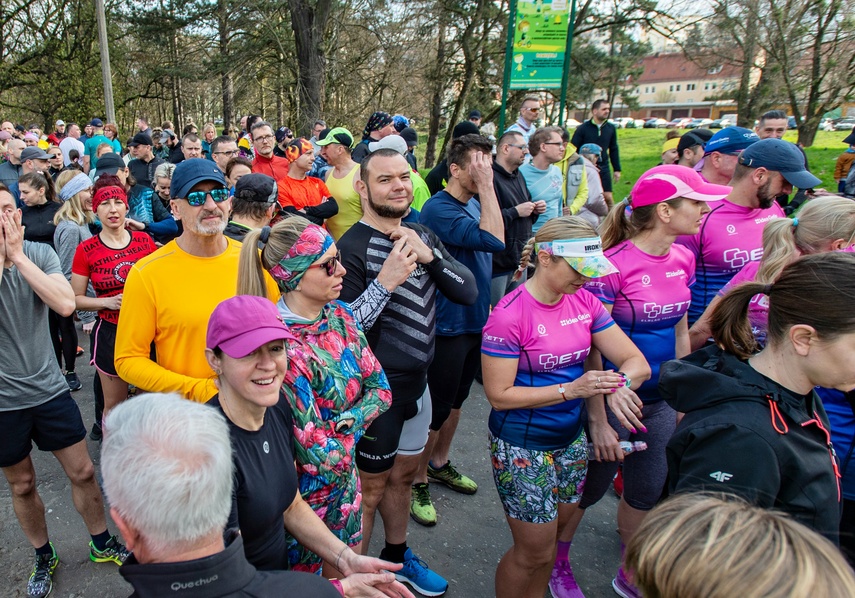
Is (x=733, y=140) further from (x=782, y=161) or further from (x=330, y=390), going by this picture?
(x=330, y=390)

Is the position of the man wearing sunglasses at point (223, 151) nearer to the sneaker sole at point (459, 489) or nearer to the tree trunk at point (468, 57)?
the sneaker sole at point (459, 489)

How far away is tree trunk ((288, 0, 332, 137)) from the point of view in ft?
50.2

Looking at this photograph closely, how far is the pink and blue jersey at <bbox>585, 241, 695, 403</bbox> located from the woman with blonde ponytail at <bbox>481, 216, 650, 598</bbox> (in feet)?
0.80

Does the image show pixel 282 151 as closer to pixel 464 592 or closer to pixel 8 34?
pixel 464 592

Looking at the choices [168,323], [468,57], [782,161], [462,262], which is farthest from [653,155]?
[168,323]

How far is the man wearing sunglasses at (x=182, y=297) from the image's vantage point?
8.50 ft

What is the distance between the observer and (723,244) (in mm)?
3500

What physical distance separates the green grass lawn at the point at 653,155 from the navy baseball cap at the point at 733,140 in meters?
10.0

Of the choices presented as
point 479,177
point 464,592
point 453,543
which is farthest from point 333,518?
point 479,177

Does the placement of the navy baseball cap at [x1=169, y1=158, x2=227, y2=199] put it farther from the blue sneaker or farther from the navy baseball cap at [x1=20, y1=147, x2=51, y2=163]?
the navy baseball cap at [x1=20, y1=147, x2=51, y2=163]

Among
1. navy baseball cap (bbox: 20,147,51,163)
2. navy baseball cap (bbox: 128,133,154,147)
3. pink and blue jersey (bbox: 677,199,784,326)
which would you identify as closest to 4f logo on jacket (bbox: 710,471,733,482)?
pink and blue jersey (bbox: 677,199,784,326)

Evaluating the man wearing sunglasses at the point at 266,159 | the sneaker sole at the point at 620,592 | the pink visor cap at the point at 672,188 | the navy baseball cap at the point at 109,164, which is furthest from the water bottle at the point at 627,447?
the navy baseball cap at the point at 109,164

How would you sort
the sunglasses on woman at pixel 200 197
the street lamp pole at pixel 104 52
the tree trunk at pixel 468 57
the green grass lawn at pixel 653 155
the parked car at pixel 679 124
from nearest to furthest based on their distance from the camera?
A: the sunglasses on woman at pixel 200 197 < the street lamp pole at pixel 104 52 < the green grass lawn at pixel 653 155 < the tree trunk at pixel 468 57 < the parked car at pixel 679 124

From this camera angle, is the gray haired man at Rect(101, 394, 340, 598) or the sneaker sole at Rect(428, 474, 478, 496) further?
the sneaker sole at Rect(428, 474, 478, 496)
